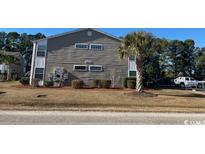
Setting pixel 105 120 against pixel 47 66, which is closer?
pixel 105 120

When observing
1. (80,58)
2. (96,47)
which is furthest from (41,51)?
(96,47)

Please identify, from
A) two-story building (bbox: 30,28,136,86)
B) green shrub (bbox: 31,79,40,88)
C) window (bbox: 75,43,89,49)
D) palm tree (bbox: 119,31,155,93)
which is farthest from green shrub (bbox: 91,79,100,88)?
palm tree (bbox: 119,31,155,93)

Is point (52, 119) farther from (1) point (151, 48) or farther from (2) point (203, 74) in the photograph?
(2) point (203, 74)

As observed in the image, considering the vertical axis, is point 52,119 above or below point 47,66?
below

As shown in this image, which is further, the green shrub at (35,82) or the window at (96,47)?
the window at (96,47)

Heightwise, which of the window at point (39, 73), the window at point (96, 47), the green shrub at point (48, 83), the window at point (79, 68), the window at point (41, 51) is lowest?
the green shrub at point (48, 83)

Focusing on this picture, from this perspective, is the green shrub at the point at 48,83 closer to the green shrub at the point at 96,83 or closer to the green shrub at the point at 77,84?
the green shrub at the point at 77,84

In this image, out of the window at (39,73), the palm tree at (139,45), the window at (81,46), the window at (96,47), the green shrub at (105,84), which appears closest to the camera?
the palm tree at (139,45)

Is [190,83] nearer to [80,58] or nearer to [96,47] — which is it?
[96,47]

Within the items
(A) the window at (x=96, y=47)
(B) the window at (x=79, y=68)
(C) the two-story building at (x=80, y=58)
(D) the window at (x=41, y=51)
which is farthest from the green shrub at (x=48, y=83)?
(A) the window at (x=96, y=47)

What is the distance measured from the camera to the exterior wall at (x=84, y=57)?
26.1 metres

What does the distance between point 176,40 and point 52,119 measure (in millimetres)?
35769
